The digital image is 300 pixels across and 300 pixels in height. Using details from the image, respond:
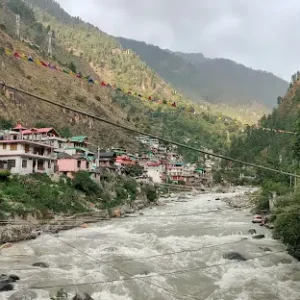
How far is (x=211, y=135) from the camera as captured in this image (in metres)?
115

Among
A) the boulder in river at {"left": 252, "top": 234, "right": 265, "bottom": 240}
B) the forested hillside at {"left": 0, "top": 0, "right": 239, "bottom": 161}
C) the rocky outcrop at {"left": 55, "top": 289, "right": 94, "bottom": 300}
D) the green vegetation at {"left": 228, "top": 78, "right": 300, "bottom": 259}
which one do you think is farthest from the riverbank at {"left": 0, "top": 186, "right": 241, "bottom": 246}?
the green vegetation at {"left": 228, "top": 78, "right": 300, "bottom": 259}

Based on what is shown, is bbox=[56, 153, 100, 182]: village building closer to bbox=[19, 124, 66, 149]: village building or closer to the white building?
bbox=[19, 124, 66, 149]: village building

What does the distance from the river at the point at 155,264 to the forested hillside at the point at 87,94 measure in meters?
10.9

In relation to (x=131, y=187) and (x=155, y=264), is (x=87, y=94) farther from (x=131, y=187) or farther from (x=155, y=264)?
(x=155, y=264)

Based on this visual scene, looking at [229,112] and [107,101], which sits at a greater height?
[229,112]

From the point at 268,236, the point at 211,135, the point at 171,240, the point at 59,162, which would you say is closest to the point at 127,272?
the point at 171,240

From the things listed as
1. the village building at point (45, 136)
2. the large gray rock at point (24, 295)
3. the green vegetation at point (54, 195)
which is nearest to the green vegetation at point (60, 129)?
the village building at point (45, 136)

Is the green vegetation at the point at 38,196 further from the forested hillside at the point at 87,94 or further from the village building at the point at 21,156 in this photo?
the forested hillside at the point at 87,94

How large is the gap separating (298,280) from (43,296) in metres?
9.09

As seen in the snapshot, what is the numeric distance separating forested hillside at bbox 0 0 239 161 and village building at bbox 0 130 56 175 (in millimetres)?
8276

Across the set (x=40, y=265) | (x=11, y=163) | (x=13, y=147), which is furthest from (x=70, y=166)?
(x=40, y=265)

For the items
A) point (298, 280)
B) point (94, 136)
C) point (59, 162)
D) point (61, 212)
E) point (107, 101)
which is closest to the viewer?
point (298, 280)

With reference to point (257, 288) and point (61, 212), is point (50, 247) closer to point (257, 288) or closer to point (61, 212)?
point (61, 212)

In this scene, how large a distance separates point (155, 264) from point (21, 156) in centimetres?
1819
